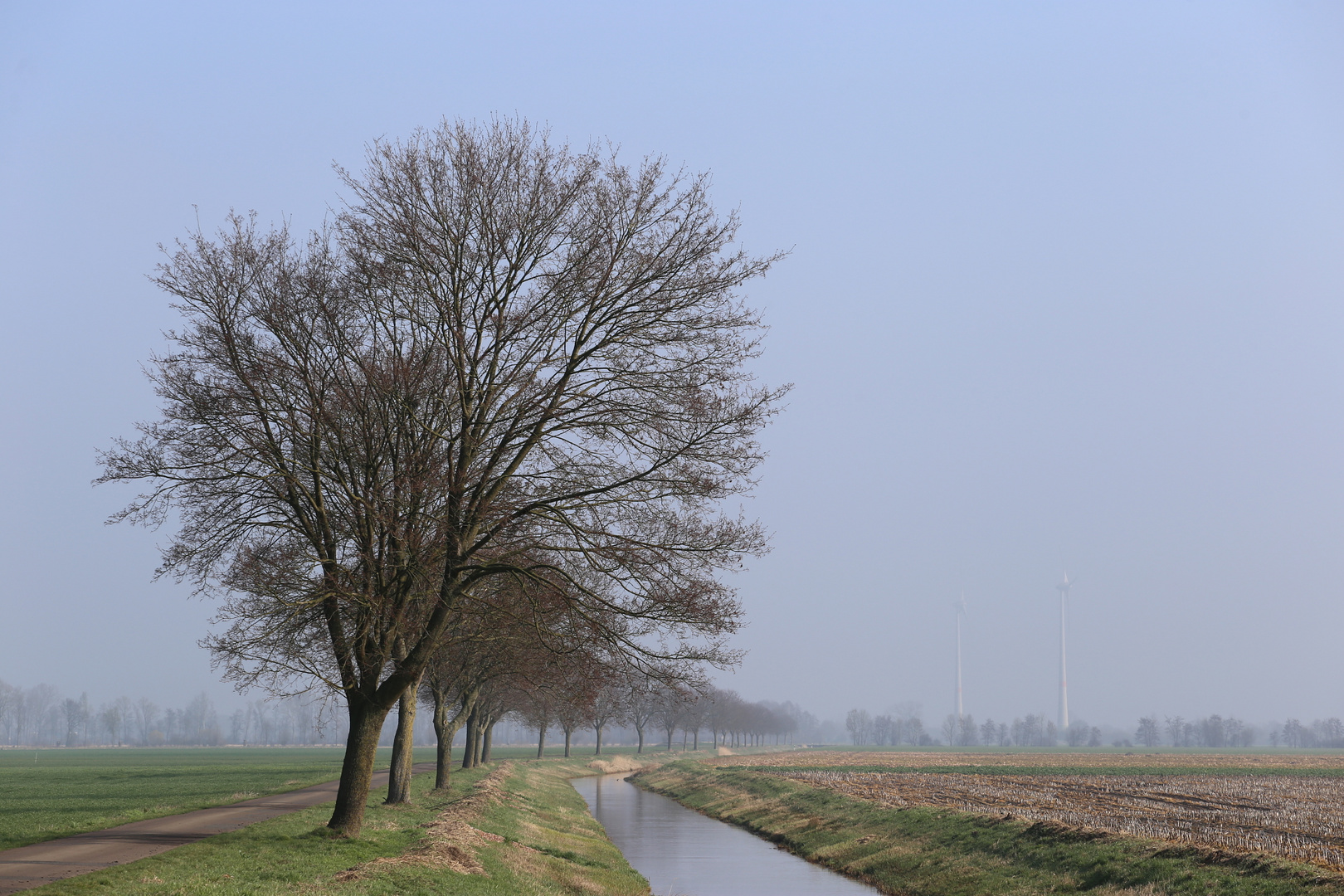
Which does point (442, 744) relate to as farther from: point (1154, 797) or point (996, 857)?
point (1154, 797)

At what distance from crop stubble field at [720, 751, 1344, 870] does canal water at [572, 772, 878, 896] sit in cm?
724

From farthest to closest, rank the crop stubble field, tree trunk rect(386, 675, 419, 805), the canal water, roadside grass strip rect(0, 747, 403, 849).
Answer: tree trunk rect(386, 675, 419, 805)
the crop stubble field
the canal water
roadside grass strip rect(0, 747, 403, 849)

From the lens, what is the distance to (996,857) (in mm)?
27812

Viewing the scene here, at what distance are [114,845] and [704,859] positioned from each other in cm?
2171

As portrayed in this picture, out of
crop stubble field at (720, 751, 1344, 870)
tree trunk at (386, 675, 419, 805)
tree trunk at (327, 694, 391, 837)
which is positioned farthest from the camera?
tree trunk at (386, 675, 419, 805)

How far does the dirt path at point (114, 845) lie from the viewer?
16.6 m

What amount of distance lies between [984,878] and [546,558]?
1596cm

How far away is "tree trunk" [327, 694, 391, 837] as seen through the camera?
19969 millimetres

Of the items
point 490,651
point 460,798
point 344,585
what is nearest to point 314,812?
point 460,798

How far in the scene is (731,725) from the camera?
18788 centimetres

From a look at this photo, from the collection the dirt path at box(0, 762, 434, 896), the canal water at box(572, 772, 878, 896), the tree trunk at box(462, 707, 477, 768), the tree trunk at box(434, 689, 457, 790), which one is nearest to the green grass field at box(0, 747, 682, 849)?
the dirt path at box(0, 762, 434, 896)

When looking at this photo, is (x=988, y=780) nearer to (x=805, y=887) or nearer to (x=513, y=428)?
(x=805, y=887)

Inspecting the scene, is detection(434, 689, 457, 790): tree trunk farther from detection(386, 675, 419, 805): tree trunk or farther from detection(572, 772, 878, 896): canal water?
detection(386, 675, 419, 805): tree trunk

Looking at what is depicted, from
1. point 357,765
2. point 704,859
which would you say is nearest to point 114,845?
point 357,765
